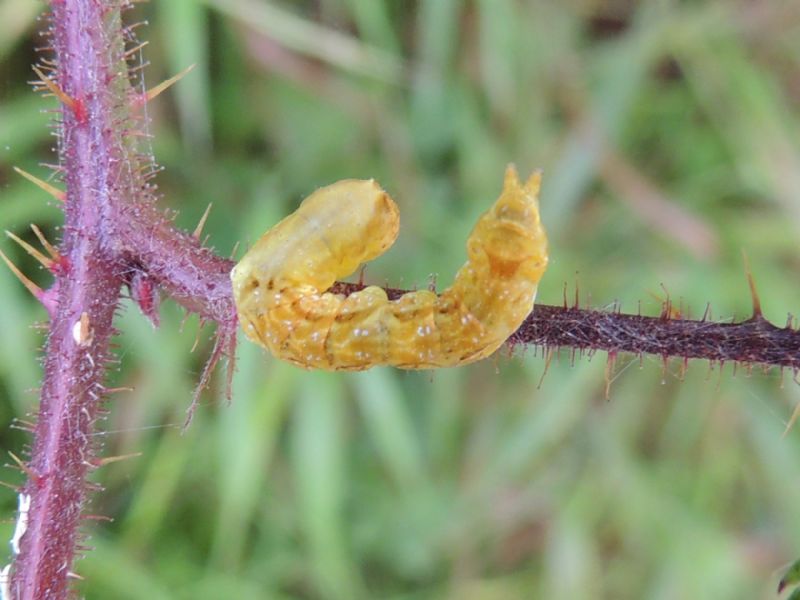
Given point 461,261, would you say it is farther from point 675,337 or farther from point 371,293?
point 675,337

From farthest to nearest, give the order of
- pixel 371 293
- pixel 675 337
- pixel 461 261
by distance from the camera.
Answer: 1. pixel 461 261
2. pixel 371 293
3. pixel 675 337

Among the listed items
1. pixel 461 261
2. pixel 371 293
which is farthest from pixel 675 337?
pixel 461 261

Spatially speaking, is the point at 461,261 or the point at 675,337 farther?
the point at 461,261

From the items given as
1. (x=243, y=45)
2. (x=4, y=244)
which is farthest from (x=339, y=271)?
(x=243, y=45)

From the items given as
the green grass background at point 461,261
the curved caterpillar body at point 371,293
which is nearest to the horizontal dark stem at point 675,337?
the curved caterpillar body at point 371,293

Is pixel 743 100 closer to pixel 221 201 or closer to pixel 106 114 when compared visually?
pixel 221 201

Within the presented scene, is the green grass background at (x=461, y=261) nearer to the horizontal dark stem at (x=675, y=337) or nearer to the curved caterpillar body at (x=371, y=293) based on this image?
the curved caterpillar body at (x=371, y=293)

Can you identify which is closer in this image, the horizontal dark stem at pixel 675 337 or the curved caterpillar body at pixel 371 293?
the horizontal dark stem at pixel 675 337
